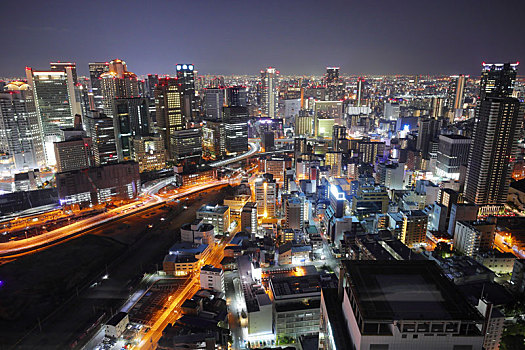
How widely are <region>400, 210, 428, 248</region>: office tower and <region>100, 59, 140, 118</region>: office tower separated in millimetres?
32546

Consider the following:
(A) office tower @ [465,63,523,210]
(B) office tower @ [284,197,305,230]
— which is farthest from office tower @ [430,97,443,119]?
(B) office tower @ [284,197,305,230]

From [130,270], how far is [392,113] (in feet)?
139

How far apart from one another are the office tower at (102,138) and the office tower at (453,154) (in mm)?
27505

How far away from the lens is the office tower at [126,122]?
30297 millimetres

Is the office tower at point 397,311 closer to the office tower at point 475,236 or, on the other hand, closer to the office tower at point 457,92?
the office tower at point 475,236

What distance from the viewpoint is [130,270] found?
15.4 meters

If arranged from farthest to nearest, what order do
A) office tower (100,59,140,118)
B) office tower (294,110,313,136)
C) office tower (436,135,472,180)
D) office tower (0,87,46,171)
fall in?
office tower (294,110,313,136), office tower (100,59,140,118), office tower (436,135,472,180), office tower (0,87,46,171)

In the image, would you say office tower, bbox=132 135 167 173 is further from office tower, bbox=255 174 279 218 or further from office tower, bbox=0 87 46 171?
office tower, bbox=255 174 279 218

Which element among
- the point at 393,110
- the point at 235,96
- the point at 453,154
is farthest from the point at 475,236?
the point at 393,110

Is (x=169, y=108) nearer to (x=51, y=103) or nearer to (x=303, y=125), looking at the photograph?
(x=51, y=103)

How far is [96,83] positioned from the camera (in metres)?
43.5

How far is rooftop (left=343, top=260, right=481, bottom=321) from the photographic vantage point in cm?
495

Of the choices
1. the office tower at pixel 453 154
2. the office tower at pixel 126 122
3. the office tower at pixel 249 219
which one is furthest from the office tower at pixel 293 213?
the office tower at pixel 126 122

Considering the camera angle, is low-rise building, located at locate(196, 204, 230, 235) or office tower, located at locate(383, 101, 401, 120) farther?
office tower, located at locate(383, 101, 401, 120)
